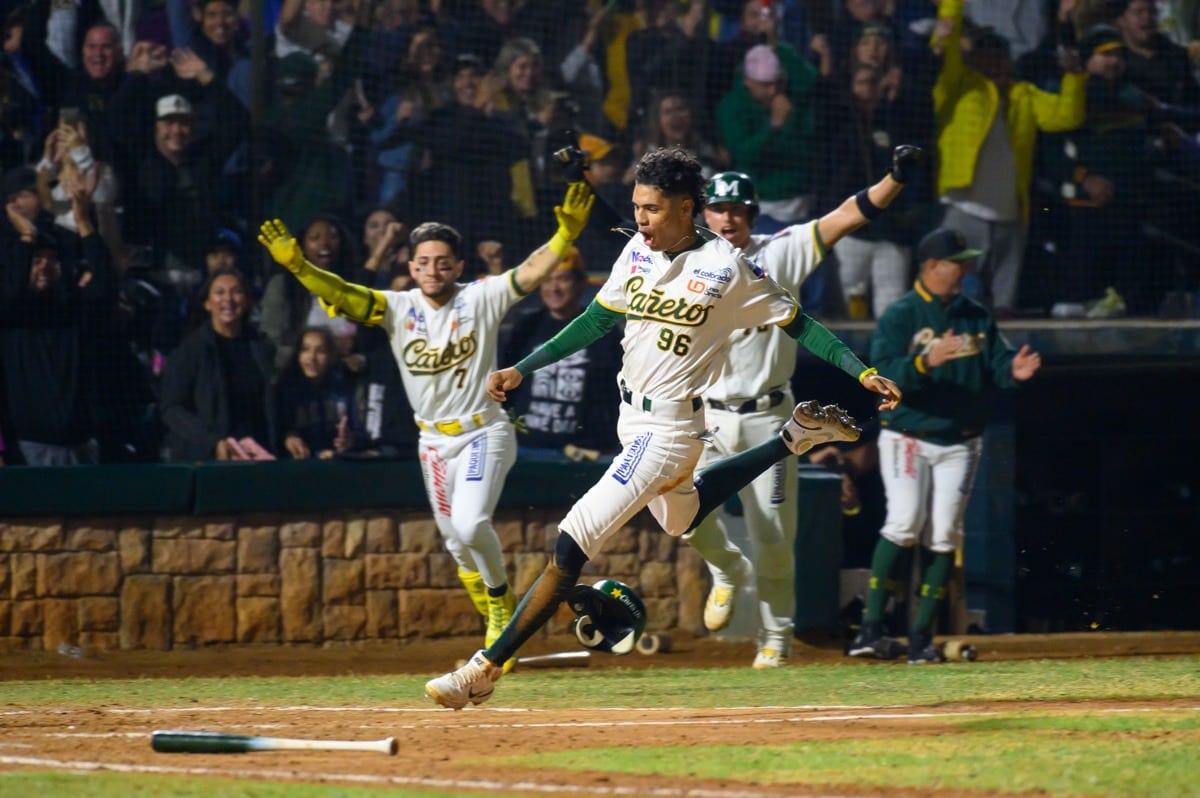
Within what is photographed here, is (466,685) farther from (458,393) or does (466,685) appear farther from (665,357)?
(458,393)

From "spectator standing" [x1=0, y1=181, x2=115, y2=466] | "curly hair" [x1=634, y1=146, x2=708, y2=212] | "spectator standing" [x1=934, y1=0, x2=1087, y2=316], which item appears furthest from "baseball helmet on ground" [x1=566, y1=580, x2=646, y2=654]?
"spectator standing" [x1=934, y1=0, x2=1087, y2=316]

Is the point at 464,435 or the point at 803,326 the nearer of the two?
the point at 803,326

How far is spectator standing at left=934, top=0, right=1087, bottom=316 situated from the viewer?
11.8 meters

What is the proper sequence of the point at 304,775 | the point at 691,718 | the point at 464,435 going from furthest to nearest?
the point at 464,435 < the point at 691,718 < the point at 304,775

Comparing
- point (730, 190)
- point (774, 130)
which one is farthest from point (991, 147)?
point (730, 190)

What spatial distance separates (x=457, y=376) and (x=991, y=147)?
15.6 feet

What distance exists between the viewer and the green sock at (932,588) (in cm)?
923

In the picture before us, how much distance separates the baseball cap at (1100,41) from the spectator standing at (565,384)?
4205mm

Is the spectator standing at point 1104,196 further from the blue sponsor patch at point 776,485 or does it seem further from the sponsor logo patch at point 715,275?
the sponsor logo patch at point 715,275

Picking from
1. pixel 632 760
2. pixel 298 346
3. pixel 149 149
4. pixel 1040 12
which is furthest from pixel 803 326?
pixel 1040 12

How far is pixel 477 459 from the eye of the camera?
887cm

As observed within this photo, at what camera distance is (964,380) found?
937 centimetres

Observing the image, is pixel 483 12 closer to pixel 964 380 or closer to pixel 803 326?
pixel 964 380

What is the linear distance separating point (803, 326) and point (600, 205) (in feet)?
8.52
